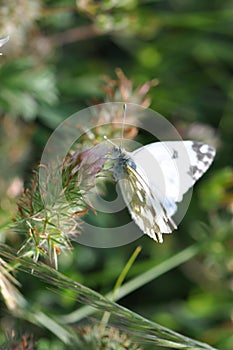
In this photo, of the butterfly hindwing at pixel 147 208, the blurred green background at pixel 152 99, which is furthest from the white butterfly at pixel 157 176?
the blurred green background at pixel 152 99

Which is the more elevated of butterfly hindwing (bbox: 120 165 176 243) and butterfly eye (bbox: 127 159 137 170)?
butterfly eye (bbox: 127 159 137 170)

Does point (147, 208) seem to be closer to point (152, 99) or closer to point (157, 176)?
point (157, 176)

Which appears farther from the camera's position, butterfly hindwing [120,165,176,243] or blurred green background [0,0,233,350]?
blurred green background [0,0,233,350]

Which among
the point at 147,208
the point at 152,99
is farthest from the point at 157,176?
the point at 152,99

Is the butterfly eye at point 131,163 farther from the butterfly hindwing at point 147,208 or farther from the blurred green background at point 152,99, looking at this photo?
the blurred green background at point 152,99

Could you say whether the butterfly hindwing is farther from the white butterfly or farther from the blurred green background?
the blurred green background

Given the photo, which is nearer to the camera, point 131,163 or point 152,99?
point 131,163

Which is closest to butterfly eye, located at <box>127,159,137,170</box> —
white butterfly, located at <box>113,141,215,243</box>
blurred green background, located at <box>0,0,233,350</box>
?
white butterfly, located at <box>113,141,215,243</box>
